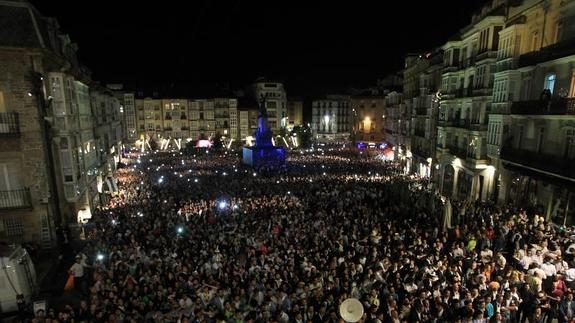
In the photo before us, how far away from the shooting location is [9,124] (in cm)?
1655

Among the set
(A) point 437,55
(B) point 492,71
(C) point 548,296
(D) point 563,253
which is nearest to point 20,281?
(C) point 548,296

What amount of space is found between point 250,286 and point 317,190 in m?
15.5

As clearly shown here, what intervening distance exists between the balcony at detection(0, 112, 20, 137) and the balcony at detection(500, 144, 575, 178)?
86.8ft

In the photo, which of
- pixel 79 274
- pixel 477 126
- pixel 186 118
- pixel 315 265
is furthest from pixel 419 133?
pixel 186 118

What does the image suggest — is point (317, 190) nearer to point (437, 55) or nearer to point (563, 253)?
point (563, 253)

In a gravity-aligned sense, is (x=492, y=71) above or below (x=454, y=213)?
above

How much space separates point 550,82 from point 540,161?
4536 mm

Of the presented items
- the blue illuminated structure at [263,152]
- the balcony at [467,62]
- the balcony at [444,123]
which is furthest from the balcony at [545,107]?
the blue illuminated structure at [263,152]

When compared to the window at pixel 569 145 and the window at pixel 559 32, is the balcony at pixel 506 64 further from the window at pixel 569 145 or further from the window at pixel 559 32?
the window at pixel 569 145

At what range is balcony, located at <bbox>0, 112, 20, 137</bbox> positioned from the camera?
1652cm

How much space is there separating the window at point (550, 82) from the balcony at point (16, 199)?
2798 centimetres

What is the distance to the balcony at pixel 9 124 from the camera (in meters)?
16.5

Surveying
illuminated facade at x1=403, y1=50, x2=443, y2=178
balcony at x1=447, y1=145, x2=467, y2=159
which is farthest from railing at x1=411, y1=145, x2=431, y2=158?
balcony at x1=447, y1=145, x2=467, y2=159

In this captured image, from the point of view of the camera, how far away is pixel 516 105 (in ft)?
71.6
